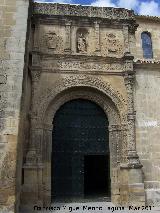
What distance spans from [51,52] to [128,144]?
160 inches

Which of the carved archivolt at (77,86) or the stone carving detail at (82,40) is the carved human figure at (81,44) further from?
the carved archivolt at (77,86)

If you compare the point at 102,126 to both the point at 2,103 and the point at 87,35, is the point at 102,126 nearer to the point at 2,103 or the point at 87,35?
the point at 87,35

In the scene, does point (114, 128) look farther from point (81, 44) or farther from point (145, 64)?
point (81, 44)

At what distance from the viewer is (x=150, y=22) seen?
1598 cm

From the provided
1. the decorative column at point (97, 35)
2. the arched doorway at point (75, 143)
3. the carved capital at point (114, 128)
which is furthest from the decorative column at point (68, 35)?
the carved capital at point (114, 128)

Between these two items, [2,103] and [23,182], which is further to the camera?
[23,182]

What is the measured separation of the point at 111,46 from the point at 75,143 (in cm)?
373

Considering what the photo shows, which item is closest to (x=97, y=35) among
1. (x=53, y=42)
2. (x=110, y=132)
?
(x=53, y=42)

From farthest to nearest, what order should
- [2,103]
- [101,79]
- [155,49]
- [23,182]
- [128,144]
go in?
[155,49] → [101,79] → [128,144] → [23,182] → [2,103]

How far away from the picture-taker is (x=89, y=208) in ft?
27.8

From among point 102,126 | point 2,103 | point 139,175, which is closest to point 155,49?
point 102,126

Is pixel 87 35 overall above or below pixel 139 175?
above

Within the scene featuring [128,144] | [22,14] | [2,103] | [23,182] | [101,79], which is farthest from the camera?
[101,79]

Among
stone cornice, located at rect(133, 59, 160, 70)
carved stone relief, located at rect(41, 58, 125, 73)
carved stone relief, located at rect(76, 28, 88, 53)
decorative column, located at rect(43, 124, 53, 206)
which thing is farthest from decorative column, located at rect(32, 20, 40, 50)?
stone cornice, located at rect(133, 59, 160, 70)
